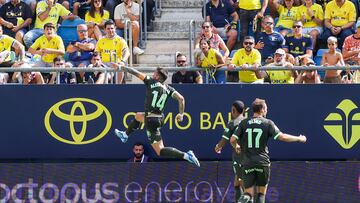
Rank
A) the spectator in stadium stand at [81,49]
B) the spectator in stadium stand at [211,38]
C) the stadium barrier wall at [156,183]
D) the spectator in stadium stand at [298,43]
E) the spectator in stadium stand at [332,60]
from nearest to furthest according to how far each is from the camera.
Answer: the stadium barrier wall at [156,183]
the spectator in stadium stand at [332,60]
the spectator in stadium stand at [211,38]
the spectator in stadium stand at [298,43]
the spectator in stadium stand at [81,49]

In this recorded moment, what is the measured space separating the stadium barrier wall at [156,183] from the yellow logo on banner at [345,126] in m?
0.95

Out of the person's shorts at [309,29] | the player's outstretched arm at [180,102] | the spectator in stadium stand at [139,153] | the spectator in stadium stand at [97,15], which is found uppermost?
the spectator in stadium stand at [97,15]

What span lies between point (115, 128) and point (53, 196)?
65.3 inches

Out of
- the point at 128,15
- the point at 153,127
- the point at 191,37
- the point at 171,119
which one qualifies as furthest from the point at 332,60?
the point at 128,15

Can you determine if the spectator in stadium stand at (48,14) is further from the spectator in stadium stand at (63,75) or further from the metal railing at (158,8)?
the spectator in stadium stand at (63,75)

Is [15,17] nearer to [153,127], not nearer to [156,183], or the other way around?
[153,127]

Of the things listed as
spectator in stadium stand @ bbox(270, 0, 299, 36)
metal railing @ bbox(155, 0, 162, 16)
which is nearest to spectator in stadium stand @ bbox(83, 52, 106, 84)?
metal railing @ bbox(155, 0, 162, 16)

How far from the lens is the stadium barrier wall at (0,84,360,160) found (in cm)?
1944

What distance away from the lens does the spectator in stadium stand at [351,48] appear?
20.1 m

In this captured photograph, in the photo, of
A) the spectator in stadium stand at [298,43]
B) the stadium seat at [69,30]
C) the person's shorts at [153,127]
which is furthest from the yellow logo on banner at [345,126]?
the stadium seat at [69,30]

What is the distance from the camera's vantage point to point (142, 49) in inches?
869

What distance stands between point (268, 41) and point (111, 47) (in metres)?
2.80

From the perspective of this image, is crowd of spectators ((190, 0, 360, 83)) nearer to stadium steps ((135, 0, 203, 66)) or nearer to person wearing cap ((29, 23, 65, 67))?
stadium steps ((135, 0, 203, 66))

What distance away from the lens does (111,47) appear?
20.5m
